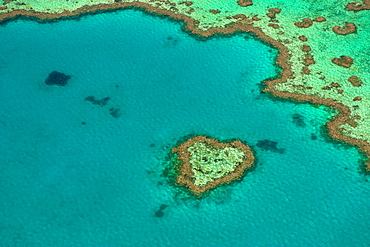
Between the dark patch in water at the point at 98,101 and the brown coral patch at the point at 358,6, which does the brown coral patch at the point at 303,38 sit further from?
the dark patch in water at the point at 98,101

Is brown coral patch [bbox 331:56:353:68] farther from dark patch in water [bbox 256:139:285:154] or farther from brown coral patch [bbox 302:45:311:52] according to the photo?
dark patch in water [bbox 256:139:285:154]

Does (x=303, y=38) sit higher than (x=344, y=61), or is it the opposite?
(x=303, y=38)

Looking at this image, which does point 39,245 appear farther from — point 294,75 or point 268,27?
point 268,27

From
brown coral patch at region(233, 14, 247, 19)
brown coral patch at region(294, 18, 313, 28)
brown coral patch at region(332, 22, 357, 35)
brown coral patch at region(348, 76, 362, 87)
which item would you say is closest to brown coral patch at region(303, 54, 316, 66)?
brown coral patch at region(348, 76, 362, 87)

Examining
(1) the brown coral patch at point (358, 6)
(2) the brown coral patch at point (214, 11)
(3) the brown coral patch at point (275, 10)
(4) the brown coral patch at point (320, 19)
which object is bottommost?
(2) the brown coral patch at point (214, 11)

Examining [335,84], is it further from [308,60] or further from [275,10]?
[275,10]

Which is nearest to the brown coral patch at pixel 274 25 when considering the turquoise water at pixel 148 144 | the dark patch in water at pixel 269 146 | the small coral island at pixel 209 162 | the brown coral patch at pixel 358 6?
the turquoise water at pixel 148 144

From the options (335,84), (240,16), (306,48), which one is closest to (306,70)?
(335,84)
